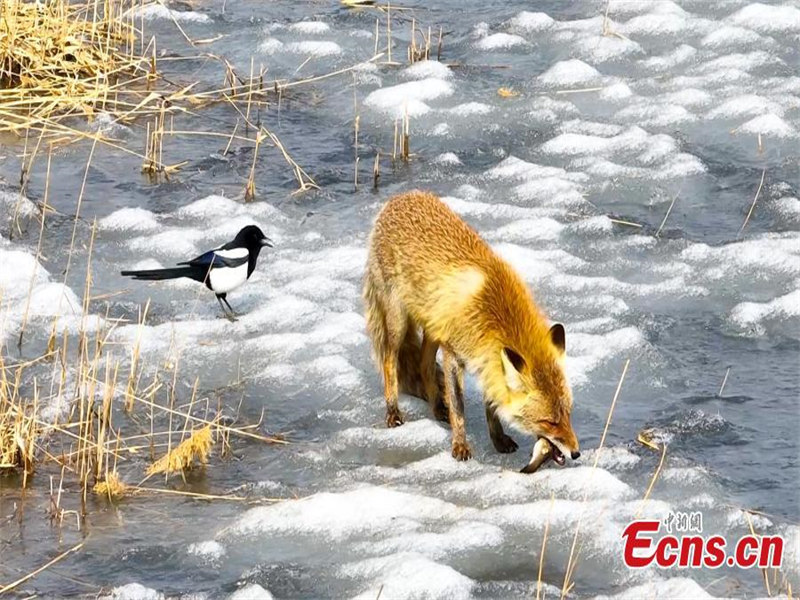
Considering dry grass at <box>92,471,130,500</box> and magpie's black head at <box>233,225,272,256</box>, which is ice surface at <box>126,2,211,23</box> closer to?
magpie's black head at <box>233,225,272,256</box>

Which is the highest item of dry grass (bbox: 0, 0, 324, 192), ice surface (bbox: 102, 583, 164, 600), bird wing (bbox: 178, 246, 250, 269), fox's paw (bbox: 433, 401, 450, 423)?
dry grass (bbox: 0, 0, 324, 192)

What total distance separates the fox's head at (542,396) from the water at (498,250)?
0.23m

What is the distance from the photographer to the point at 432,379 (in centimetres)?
698

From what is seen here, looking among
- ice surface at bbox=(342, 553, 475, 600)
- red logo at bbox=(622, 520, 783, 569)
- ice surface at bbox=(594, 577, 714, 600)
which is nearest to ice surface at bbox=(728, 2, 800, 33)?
red logo at bbox=(622, 520, 783, 569)

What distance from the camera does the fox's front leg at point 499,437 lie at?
6.40 m

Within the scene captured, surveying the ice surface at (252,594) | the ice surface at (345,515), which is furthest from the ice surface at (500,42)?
the ice surface at (252,594)

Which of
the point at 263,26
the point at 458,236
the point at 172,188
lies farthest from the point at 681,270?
the point at 263,26

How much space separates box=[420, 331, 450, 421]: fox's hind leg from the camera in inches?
273

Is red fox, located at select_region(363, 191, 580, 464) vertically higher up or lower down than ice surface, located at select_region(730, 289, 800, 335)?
higher up

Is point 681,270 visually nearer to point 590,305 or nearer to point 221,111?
point 590,305

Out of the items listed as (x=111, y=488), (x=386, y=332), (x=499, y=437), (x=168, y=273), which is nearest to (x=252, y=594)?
(x=111, y=488)

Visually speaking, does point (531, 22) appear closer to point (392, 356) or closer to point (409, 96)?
point (409, 96)

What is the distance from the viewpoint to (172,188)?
960 cm

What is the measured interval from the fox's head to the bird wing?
87.8 inches
